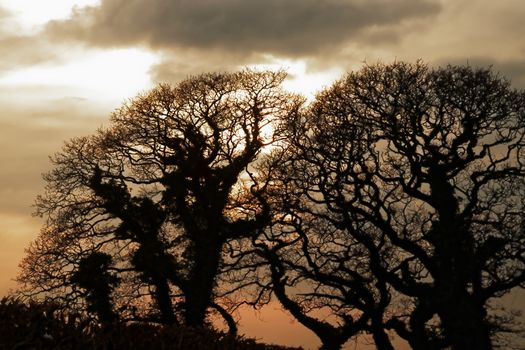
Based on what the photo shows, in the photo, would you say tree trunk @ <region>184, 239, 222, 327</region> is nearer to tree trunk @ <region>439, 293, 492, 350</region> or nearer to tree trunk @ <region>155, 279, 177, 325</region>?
tree trunk @ <region>155, 279, 177, 325</region>

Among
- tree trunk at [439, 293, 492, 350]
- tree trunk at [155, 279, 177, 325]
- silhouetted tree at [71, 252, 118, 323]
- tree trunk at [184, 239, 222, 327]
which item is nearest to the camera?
tree trunk at [439, 293, 492, 350]

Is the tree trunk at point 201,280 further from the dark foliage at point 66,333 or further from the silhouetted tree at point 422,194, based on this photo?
the dark foliage at point 66,333

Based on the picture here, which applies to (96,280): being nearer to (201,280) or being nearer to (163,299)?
(163,299)

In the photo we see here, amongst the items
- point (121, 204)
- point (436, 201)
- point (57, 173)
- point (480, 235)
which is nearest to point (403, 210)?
point (436, 201)

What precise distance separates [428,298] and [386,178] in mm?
5472

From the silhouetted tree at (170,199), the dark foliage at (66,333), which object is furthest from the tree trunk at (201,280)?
the dark foliage at (66,333)

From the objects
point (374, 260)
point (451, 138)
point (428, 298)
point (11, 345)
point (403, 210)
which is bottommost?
point (11, 345)

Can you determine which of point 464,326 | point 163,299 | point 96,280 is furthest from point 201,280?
point 464,326

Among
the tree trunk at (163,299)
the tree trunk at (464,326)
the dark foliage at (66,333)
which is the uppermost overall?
the tree trunk at (163,299)

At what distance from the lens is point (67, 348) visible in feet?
18.5

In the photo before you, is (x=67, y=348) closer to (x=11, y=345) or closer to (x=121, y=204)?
(x=11, y=345)

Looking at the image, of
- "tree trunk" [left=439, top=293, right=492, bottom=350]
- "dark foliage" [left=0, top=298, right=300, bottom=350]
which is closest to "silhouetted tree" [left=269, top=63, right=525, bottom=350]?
"tree trunk" [left=439, top=293, right=492, bottom=350]

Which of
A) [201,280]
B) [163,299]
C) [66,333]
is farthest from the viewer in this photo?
[163,299]

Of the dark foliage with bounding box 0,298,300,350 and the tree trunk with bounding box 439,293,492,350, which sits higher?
the tree trunk with bounding box 439,293,492,350
